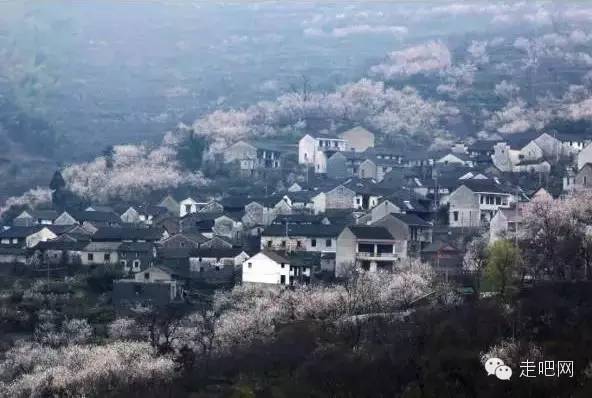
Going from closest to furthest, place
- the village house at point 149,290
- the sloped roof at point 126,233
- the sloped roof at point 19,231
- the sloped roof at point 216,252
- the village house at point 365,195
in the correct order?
the village house at point 149,290, the sloped roof at point 216,252, the sloped roof at point 126,233, the sloped roof at point 19,231, the village house at point 365,195

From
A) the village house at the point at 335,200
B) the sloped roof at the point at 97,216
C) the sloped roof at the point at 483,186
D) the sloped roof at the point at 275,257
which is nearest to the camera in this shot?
the sloped roof at the point at 275,257

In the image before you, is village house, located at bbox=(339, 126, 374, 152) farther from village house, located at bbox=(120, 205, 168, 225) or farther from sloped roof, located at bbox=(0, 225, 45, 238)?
sloped roof, located at bbox=(0, 225, 45, 238)

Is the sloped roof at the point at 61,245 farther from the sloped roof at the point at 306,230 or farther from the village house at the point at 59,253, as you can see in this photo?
the sloped roof at the point at 306,230

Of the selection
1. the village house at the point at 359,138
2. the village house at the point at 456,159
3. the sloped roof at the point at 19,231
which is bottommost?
the sloped roof at the point at 19,231

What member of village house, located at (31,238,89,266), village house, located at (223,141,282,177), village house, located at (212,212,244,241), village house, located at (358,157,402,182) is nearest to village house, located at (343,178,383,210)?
village house, located at (212,212,244,241)

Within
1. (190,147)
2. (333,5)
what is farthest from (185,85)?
(190,147)

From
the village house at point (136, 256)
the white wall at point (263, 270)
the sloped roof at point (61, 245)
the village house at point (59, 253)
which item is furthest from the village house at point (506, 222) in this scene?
the sloped roof at point (61, 245)

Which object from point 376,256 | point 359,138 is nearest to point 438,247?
point 376,256
